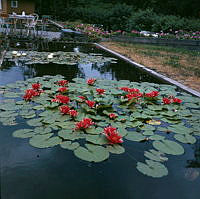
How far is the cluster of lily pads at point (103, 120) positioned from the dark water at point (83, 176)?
67 millimetres

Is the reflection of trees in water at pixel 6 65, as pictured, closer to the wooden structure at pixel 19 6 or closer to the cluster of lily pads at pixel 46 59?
the cluster of lily pads at pixel 46 59

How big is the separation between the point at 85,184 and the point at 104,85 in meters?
2.52

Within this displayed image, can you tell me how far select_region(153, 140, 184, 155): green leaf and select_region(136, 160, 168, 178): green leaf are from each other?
26 cm

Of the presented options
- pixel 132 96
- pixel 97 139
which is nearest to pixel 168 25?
pixel 132 96

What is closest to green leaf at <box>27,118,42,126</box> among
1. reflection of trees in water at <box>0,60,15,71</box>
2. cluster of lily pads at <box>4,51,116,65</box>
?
reflection of trees in water at <box>0,60,15,71</box>

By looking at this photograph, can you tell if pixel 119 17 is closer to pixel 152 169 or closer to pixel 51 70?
pixel 51 70

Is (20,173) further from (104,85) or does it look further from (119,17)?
(119,17)

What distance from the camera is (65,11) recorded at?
2628 cm

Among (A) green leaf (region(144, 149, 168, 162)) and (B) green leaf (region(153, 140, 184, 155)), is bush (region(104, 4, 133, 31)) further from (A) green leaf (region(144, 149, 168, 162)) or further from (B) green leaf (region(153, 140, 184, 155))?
(A) green leaf (region(144, 149, 168, 162))

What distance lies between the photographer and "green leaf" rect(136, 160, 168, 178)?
1768mm

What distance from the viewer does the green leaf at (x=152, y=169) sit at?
177 centimetres

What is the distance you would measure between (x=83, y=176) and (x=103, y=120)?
3.22 ft

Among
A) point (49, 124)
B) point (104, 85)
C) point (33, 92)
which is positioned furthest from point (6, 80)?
point (49, 124)

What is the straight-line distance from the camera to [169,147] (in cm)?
216
